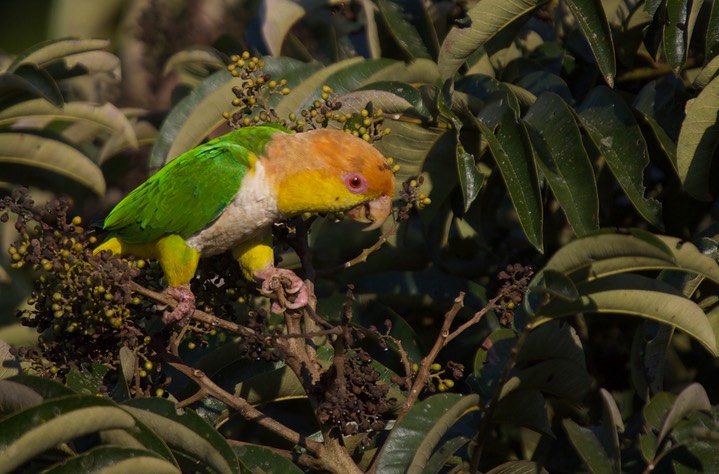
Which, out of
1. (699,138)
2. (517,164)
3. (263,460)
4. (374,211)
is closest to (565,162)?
(517,164)

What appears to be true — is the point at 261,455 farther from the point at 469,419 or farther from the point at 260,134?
the point at 260,134

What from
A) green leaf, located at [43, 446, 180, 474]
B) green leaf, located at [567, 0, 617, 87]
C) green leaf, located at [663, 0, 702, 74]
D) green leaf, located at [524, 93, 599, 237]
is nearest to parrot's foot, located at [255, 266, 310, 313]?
green leaf, located at [43, 446, 180, 474]

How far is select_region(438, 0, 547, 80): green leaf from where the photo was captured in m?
2.72

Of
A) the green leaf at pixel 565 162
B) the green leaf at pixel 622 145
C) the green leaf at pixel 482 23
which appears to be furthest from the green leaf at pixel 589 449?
the green leaf at pixel 482 23

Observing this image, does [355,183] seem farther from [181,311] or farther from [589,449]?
[589,449]

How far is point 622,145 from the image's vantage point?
102 inches

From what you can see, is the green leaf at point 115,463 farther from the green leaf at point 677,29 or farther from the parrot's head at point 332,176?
the green leaf at point 677,29

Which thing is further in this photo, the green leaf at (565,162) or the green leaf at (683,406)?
the green leaf at (565,162)

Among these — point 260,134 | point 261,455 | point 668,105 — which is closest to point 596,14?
point 668,105

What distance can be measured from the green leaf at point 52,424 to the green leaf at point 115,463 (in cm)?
5

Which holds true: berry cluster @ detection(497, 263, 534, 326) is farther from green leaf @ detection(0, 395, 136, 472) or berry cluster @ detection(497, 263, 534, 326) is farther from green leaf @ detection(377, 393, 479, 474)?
green leaf @ detection(0, 395, 136, 472)

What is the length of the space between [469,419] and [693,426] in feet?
2.18

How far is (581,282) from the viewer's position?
6.69ft

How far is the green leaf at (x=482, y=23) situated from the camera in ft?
8.91
